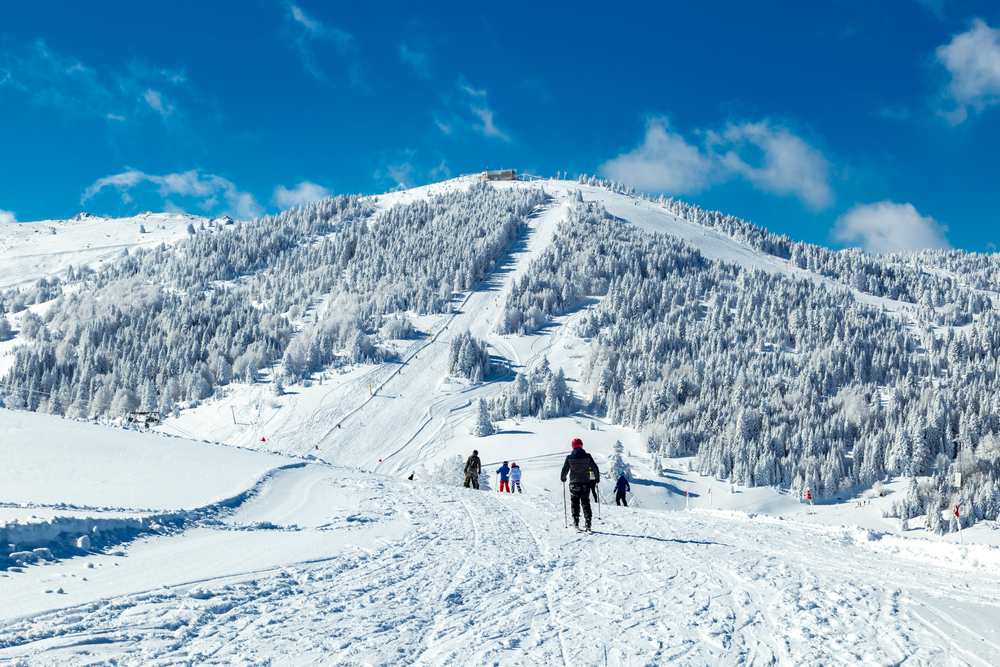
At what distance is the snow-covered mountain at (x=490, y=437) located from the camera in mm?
5852

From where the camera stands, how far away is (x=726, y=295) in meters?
96.4

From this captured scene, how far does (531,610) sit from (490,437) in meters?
52.7

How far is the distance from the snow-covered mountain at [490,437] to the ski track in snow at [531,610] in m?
0.05

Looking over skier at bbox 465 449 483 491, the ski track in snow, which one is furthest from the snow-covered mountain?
skier at bbox 465 449 483 491

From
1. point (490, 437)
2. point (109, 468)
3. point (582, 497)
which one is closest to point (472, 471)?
point (582, 497)

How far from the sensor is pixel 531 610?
248 inches

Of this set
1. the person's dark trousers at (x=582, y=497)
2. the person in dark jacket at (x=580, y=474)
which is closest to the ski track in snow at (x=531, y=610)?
the person's dark trousers at (x=582, y=497)

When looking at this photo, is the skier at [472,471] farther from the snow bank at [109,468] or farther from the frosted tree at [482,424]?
the frosted tree at [482,424]

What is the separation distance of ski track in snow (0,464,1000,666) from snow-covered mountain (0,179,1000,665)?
50 millimetres

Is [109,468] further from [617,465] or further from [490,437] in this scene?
[490,437]

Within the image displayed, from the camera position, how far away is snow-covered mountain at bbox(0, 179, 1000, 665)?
5852 mm

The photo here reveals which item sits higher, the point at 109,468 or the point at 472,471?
the point at 109,468

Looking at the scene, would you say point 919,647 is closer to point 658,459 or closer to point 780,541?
point 780,541

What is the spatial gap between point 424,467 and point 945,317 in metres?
97.7
